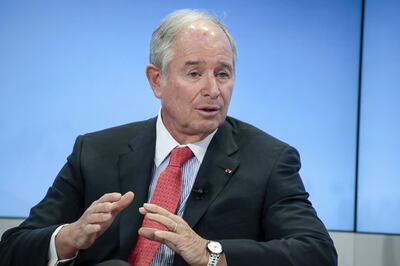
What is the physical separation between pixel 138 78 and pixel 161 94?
1.23 m

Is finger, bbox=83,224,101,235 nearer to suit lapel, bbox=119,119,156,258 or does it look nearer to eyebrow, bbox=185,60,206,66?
suit lapel, bbox=119,119,156,258

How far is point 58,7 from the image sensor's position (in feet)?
12.1

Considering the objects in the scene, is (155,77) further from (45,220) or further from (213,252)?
(213,252)

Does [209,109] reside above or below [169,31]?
below

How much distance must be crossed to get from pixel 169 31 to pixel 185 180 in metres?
0.53

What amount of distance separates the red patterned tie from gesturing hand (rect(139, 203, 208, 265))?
29 cm

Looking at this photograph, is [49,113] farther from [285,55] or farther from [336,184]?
[336,184]

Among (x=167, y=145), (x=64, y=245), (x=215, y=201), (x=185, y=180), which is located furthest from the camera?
(x=167, y=145)

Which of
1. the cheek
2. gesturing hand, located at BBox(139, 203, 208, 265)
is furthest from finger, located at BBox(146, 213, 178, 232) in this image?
the cheek

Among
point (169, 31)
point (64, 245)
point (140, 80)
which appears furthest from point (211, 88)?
point (140, 80)

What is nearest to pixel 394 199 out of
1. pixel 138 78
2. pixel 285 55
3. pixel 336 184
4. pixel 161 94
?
pixel 336 184

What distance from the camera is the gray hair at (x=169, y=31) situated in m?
2.34

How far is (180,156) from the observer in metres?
2.36

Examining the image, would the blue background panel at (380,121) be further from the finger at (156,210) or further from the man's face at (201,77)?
the finger at (156,210)
